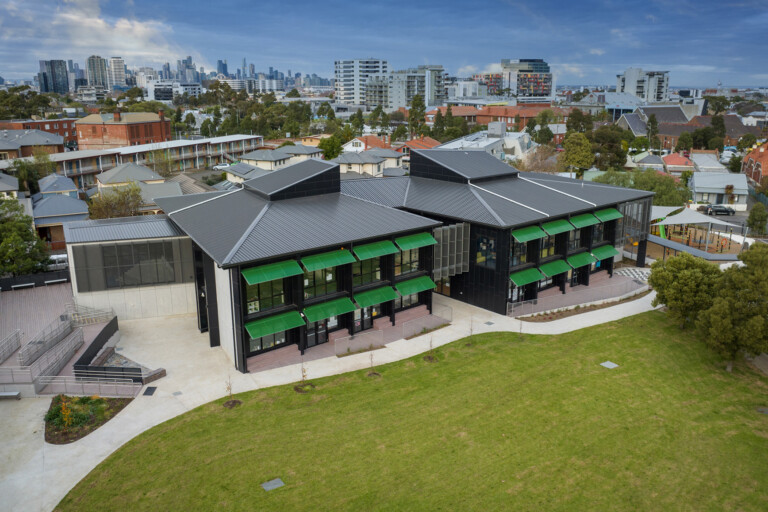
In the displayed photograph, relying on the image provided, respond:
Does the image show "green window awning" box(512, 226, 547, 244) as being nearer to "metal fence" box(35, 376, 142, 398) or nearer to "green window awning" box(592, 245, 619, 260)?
"green window awning" box(592, 245, 619, 260)

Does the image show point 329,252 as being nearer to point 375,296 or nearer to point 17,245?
point 375,296

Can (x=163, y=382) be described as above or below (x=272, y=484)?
above

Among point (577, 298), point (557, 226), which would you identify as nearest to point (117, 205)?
point (557, 226)

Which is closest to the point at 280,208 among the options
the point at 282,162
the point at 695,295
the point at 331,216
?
the point at 331,216

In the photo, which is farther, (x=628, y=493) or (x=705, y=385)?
(x=705, y=385)

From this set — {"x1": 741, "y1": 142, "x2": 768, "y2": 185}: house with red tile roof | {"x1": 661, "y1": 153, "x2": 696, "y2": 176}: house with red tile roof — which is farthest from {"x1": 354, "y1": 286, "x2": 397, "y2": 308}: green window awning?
{"x1": 661, "y1": 153, "x2": 696, "y2": 176}: house with red tile roof

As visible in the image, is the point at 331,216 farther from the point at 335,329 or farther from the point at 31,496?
the point at 31,496
